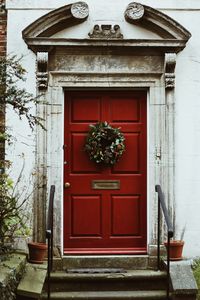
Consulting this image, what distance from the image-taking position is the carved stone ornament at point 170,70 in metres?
7.58

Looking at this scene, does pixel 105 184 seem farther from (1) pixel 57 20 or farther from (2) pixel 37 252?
(1) pixel 57 20

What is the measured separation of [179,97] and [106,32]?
131 cm

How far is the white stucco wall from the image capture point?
766 centimetres

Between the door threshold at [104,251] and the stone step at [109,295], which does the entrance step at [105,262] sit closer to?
the door threshold at [104,251]

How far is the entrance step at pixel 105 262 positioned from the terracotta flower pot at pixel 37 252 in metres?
0.32

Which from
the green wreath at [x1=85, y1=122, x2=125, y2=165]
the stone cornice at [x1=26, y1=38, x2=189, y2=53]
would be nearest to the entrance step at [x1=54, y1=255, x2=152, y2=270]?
the green wreath at [x1=85, y1=122, x2=125, y2=165]

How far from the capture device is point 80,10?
760 centimetres

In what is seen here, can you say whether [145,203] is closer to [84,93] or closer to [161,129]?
[161,129]

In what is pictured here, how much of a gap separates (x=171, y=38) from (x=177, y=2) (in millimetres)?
579

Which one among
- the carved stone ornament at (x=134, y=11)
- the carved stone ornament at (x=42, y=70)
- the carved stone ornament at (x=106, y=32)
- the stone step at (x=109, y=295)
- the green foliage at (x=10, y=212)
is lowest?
the stone step at (x=109, y=295)

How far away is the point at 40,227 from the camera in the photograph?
298 inches

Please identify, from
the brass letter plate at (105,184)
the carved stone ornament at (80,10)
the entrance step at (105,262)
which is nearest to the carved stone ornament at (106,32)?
the carved stone ornament at (80,10)

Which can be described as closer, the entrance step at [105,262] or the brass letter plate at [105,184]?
the entrance step at [105,262]

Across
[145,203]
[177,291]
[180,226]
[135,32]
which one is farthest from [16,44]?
[177,291]
